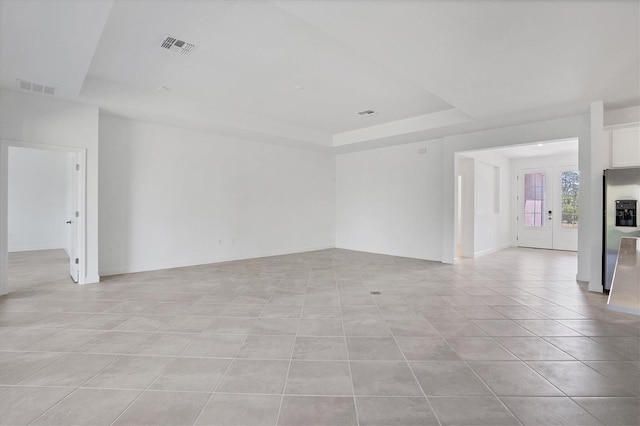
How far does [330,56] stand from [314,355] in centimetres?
327

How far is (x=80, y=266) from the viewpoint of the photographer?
460cm

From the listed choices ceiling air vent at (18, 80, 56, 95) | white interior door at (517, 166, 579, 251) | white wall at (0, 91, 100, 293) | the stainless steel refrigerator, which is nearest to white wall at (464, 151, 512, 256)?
white interior door at (517, 166, 579, 251)

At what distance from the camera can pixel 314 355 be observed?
246 centimetres

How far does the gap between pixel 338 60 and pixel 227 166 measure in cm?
380

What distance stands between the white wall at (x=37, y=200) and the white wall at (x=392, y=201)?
733cm

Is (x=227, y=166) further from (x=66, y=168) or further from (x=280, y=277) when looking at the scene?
(x=66, y=168)

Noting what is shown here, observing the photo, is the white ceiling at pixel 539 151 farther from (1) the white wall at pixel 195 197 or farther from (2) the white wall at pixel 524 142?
(1) the white wall at pixel 195 197

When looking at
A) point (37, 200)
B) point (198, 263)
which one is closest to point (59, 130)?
point (198, 263)

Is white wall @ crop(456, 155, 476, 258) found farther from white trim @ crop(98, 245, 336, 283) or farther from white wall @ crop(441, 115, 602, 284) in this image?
white trim @ crop(98, 245, 336, 283)

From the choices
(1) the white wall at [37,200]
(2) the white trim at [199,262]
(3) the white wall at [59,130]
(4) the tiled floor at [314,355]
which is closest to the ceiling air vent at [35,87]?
(3) the white wall at [59,130]

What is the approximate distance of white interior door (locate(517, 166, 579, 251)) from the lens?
8.52m

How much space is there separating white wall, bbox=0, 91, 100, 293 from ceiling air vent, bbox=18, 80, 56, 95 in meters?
0.26

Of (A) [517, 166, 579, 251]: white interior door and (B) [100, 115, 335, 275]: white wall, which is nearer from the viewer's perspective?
Answer: (B) [100, 115, 335, 275]: white wall

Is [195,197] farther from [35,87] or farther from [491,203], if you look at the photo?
[491,203]
